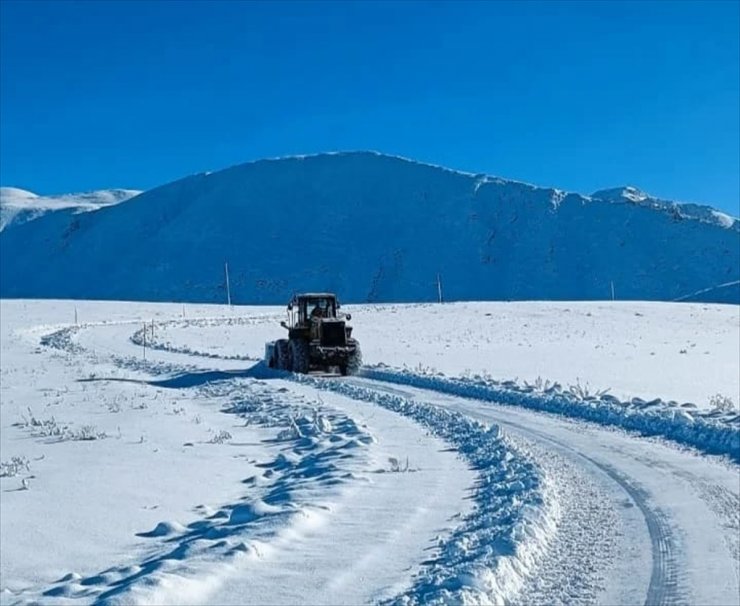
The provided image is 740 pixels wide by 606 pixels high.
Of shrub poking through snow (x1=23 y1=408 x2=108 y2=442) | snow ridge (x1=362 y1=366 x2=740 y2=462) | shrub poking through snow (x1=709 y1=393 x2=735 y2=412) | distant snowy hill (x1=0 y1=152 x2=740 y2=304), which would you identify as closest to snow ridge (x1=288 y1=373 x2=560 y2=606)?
snow ridge (x1=362 y1=366 x2=740 y2=462)

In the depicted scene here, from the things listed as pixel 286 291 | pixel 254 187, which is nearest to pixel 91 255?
pixel 254 187

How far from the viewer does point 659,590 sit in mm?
5969

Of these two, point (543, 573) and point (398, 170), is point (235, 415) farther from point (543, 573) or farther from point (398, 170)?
point (398, 170)

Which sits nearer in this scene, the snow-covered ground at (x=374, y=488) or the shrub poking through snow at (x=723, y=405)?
the snow-covered ground at (x=374, y=488)

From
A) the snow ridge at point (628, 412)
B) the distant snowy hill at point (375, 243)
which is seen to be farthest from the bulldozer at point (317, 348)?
the distant snowy hill at point (375, 243)

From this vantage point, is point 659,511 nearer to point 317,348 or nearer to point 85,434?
point 85,434

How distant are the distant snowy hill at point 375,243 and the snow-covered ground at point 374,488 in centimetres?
9365

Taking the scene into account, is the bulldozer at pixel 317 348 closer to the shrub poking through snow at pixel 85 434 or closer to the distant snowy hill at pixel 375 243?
the shrub poking through snow at pixel 85 434

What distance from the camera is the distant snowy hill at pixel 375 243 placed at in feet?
402

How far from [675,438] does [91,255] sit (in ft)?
500

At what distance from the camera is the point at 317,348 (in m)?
24.7

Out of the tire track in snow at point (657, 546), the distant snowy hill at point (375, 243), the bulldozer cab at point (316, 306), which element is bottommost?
the tire track in snow at point (657, 546)

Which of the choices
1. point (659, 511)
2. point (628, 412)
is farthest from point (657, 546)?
point (628, 412)

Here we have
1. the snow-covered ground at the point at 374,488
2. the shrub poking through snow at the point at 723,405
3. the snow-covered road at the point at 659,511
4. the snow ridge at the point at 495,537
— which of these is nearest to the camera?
the snow ridge at the point at 495,537
